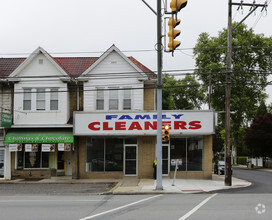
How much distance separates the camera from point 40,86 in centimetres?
2625

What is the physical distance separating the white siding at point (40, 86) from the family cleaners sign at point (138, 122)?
1.49 meters

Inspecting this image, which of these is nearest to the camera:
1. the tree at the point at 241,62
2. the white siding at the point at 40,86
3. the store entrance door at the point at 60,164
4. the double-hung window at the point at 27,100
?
the white siding at the point at 40,86

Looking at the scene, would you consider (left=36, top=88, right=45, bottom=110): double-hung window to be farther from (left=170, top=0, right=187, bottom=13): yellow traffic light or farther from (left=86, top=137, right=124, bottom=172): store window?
(left=170, top=0, right=187, bottom=13): yellow traffic light

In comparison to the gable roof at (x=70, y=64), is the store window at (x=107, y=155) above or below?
below

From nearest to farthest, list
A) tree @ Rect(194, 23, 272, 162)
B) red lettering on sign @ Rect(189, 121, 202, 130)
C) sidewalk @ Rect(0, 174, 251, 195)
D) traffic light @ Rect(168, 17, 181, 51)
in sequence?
traffic light @ Rect(168, 17, 181, 51) < sidewalk @ Rect(0, 174, 251, 195) < red lettering on sign @ Rect(189, 121, 202, 130) < tree @ Rect(194, 23, 272, 162)

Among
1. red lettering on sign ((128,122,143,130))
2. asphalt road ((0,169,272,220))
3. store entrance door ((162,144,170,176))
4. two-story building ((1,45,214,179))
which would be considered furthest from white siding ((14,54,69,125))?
asphalt road ((0,169,272,220))

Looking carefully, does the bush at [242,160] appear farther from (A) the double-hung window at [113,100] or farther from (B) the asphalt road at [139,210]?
(B) the asphalt road at [139,210]

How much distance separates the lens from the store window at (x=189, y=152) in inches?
1016

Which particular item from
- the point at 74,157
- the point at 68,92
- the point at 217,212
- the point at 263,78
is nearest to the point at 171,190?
the point at 217,212

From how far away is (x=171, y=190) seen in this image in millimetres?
18750

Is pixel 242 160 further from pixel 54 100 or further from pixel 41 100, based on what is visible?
pixel 41 100

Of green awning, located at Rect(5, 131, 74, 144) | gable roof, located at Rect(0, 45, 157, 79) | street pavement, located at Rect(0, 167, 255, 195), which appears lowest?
street pavement, located at Rect(0, 167, 255, 195)

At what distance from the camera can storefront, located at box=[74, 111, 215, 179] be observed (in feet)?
81.6

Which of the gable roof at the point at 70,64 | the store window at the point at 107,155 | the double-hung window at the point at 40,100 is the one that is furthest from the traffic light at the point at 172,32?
the double-hung window at the point at 40,100
